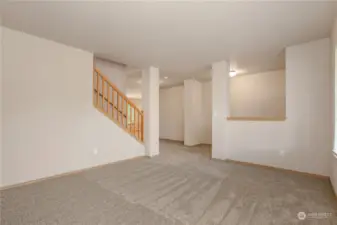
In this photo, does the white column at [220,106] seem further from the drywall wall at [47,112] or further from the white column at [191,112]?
the drywall wall at [47,112]

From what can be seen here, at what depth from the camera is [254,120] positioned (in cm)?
391

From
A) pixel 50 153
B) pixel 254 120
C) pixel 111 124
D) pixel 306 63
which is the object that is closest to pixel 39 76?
pixel 50 153

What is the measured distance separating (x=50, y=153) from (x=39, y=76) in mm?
1336

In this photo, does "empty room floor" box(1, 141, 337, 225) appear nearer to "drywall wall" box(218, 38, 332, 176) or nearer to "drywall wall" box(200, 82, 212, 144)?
"drywall wall" box(218, 38, 332, 176)

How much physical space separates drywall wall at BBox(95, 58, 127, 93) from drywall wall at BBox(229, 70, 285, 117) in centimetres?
380

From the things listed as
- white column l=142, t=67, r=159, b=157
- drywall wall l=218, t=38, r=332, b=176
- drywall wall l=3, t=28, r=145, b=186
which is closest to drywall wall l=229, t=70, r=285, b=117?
drywall wall l=218, t=38, r=332, b=176

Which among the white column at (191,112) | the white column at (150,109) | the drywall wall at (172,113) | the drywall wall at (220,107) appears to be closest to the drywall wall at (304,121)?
the drywall wall at (220,107)

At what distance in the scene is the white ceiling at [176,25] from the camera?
2129 millimetres

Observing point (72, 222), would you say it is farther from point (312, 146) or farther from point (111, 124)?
point (312, 146)

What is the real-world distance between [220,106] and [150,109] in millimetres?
1799

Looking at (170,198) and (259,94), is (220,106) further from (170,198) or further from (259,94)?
(170,198)

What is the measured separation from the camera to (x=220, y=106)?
4.35 m

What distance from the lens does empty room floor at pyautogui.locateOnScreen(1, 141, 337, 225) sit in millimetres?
1786

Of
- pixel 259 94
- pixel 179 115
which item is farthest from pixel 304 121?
pixel 179 115
